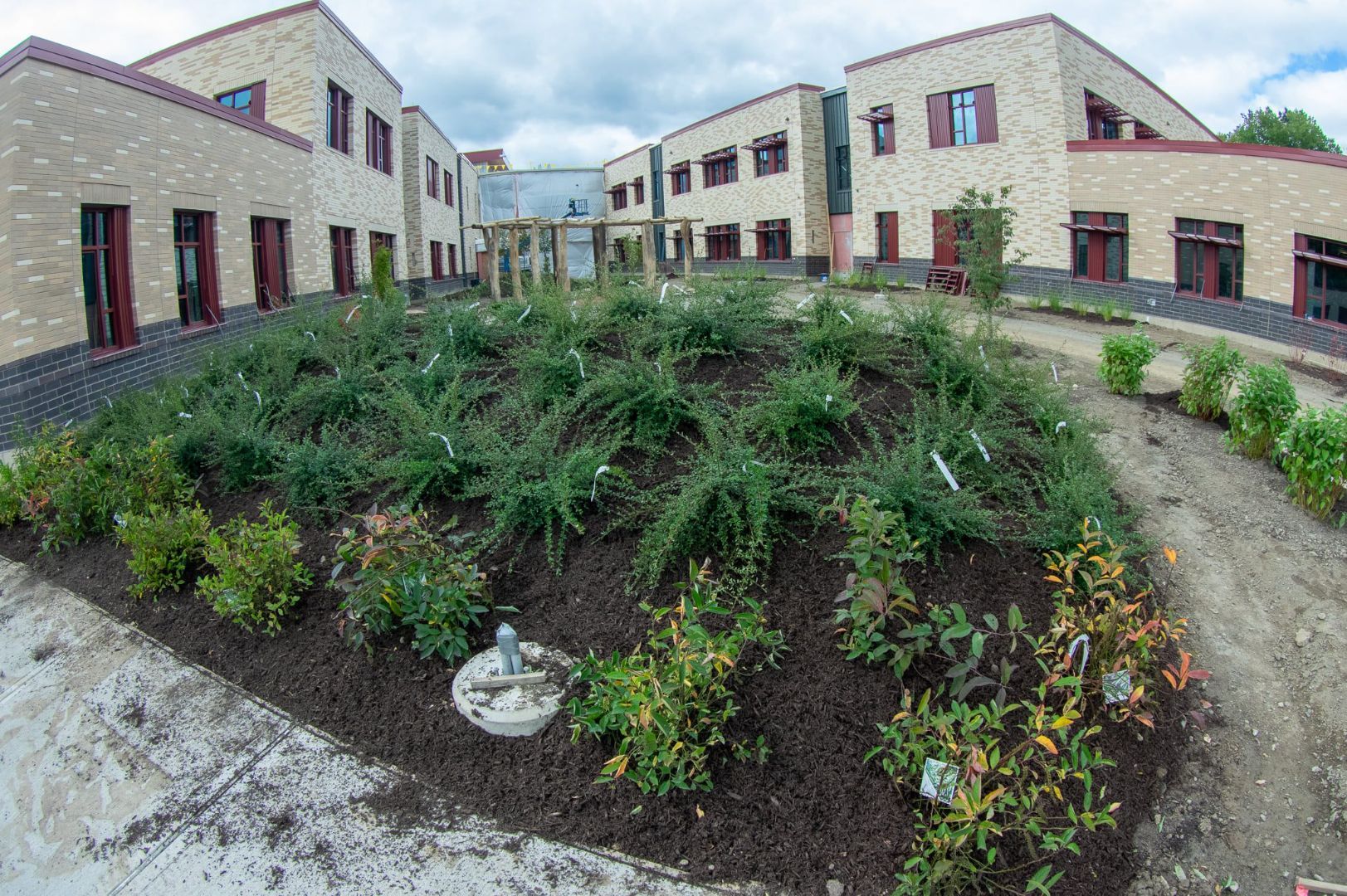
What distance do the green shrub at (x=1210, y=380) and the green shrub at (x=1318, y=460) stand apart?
1696 mm

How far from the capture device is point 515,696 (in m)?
4.18

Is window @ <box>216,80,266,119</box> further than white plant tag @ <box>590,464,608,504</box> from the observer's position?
Yes

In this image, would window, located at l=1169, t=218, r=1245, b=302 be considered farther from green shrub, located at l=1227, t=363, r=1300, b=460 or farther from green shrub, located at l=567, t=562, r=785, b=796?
green shrub, located at l=567, t=562, r=785, b=796

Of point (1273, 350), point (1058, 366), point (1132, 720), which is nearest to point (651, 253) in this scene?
point (1058, 366)

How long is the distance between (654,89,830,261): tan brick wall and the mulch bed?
86.6 ft

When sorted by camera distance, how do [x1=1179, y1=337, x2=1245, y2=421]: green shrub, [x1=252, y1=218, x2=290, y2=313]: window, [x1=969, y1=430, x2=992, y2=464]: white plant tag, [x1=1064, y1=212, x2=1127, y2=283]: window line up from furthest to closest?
[x1=1064, y1=212, x2=1127, y2=283]: window → [x1=252, y1=218, x2=290, y2=313]: window → [x1=1179, y1=337, x2=1245, y2=421]: green shrub → [x1=969, y1=430, x2=992, y2=464]: white plant tag

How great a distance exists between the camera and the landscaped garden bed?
140 inches

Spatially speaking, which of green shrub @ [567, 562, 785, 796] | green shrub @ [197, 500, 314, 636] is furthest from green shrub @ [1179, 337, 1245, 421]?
green shrub @ [197, 500, 314, 636]

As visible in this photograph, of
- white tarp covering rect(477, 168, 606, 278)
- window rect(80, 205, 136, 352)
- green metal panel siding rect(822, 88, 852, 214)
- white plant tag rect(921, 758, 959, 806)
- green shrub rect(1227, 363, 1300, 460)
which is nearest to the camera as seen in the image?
white plant tag rect(921, 758, 959, 806)

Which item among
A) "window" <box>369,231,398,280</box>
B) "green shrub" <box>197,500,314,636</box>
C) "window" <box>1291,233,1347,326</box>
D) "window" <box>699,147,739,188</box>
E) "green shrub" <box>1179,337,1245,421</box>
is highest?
"window" <box>699,147,739,188</box>

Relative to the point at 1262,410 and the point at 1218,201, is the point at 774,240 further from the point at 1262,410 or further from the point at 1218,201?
the point at 1262,410

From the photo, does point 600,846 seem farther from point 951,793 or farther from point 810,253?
point 810,253

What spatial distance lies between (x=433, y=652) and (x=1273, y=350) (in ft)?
51.6

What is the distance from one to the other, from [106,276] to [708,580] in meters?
10.3
